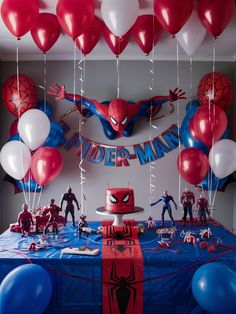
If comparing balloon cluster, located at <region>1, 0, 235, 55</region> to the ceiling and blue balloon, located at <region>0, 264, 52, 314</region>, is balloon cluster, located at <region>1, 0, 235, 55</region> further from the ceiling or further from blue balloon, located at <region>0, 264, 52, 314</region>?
blue balloon, located at <region>0, 264, 52, 314</region>

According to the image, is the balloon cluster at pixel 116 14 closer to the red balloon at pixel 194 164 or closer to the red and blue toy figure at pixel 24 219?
the red balloon at pixel 194 164

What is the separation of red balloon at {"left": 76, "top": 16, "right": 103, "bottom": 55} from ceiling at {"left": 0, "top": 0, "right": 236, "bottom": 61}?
0.08 metres

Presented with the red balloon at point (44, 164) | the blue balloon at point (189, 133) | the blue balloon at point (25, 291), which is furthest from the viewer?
the blue balloon at point (189, 133)

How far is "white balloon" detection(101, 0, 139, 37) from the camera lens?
260 centimetres

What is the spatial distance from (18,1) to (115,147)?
74.5 inches

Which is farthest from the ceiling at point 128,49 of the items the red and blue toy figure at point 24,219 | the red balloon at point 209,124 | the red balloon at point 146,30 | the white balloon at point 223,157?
the red and blue toy figure at point 24,219

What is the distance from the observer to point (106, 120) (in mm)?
3824

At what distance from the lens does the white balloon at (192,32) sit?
9.81 ft

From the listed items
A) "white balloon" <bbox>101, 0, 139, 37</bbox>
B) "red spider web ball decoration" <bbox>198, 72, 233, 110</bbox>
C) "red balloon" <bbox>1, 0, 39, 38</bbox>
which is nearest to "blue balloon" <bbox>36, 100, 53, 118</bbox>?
"red balloon" <bbox>1, 0, 39, 38</bbox>

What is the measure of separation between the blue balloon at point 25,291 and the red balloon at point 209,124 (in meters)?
1.92

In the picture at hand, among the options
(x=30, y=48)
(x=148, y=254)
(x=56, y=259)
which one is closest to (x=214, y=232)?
(x=148, y=254)

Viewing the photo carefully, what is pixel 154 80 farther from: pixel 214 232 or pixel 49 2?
pixel 214 232

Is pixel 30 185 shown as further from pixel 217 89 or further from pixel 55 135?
pixel 217 89

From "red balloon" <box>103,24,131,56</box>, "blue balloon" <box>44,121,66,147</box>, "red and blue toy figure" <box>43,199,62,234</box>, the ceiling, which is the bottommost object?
"red and blue toy figure" <box>43,199,62,234</box>
